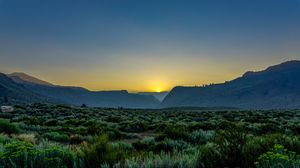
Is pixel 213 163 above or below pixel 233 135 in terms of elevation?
below

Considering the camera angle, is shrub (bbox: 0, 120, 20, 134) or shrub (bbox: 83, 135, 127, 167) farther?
shrub (bbox: 0, 120, 20, 134)

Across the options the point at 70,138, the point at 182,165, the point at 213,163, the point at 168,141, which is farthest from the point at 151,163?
the point at 70,138

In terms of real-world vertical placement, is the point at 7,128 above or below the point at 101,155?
below

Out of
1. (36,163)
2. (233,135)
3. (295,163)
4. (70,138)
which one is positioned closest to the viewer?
(295,163)

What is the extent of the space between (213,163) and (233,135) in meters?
0.67

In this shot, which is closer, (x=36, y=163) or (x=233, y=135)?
(x=36, y=163)

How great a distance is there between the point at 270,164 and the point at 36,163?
3.45 metres

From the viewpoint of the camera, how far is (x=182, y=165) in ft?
16.8

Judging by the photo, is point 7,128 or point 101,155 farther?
point 7,128

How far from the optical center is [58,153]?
6.05m

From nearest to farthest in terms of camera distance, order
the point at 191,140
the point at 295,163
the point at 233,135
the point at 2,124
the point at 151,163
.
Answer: the point at 295,163, the point at 151,163, the point at 233,135, the point at 191,140, the point at 2,124

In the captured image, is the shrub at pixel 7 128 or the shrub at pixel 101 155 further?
the shrub at pixel 7 128

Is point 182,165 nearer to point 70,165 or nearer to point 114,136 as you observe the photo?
point 70,165

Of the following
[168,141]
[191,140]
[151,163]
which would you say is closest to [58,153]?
[151,163]
